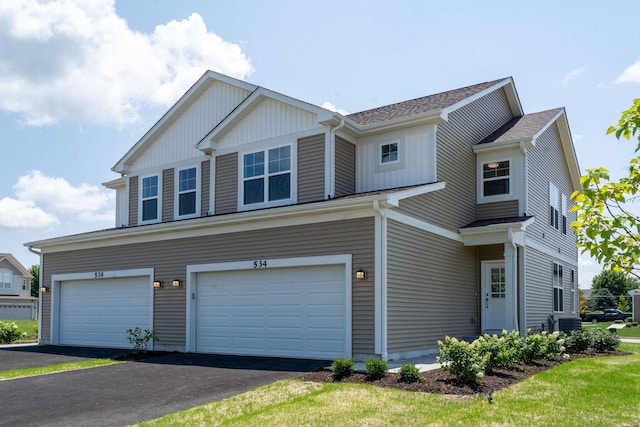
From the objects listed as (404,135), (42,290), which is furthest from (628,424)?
(42,290)

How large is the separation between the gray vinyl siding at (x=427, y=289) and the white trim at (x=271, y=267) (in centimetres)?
85

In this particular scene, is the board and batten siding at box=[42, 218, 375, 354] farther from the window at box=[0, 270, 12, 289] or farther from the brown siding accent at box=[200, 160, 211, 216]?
the window at box=[0, 270, 12, 289]

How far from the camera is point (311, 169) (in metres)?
15.5

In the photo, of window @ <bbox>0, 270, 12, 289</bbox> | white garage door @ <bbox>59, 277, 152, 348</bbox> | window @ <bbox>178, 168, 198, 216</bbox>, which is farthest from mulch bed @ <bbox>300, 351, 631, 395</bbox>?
window @ <bbox>0, 270, 12, 289</bbox>

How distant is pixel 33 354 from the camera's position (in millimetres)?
16547

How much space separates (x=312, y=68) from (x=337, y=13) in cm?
135

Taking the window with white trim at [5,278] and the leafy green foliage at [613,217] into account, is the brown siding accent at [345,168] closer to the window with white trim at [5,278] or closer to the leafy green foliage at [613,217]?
the leafy green foliage at [613,217]

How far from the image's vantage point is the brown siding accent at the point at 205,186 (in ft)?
58.6

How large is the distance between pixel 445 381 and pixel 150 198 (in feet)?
42.1

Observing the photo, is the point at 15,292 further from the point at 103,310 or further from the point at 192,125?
the point at 192,125

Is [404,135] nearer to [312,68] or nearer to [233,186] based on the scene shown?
[312,68]

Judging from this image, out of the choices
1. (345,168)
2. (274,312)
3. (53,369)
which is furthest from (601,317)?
(53,369)

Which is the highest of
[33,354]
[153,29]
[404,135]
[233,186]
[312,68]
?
[153,29]

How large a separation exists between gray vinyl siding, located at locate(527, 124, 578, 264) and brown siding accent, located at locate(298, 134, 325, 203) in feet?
21.2
